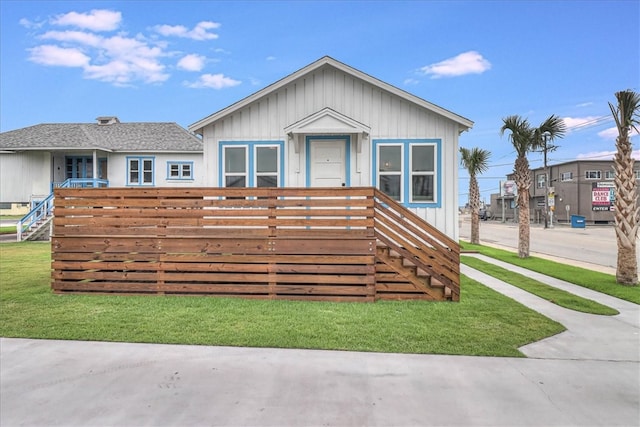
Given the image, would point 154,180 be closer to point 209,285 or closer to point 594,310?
point 209,285

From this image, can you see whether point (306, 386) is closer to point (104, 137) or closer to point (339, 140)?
point (339, 140)

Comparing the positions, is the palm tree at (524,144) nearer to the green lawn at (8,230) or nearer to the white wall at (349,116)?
the white wall at (349,116)

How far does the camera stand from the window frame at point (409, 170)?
8703mm

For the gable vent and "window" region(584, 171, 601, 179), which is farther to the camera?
"window" region(584, 171, 601, 179)

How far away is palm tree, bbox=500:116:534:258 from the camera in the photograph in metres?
12.5

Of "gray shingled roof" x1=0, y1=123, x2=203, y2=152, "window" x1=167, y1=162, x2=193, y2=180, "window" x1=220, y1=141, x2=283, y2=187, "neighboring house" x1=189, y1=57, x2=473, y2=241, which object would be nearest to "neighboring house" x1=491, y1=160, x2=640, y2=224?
"neighboring house" x1=189, y1=57, x2=473, y2=241

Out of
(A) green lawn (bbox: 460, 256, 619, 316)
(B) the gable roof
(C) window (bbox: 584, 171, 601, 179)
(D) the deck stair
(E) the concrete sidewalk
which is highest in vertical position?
(C) window (bbox: 584, 171, 601, 179)

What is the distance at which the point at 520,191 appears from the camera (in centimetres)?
1308

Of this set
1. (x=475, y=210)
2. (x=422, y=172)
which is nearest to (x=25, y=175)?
(x=422, y=172)

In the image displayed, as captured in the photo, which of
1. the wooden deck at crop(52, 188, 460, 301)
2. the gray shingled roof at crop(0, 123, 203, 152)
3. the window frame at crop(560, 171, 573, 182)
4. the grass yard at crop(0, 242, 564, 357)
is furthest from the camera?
the window frame at crop(560, 171, 573, 182)

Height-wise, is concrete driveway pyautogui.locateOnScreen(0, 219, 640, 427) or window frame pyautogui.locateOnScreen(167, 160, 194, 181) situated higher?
window frame pyautogui.locateOnScreen(167, 160, 194, 181)

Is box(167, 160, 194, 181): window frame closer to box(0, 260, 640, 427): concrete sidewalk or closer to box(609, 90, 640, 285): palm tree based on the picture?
box(0, 260, 640, 427): concrete sidewalk

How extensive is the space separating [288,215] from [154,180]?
1683 cm

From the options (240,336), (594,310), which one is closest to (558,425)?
(240,336)
